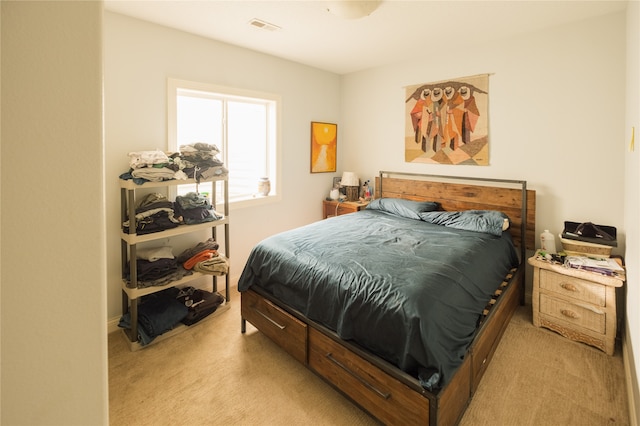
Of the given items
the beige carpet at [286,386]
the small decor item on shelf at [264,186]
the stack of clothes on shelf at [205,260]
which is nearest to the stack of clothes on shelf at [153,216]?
the stack of clothes on shelf at [205,260]

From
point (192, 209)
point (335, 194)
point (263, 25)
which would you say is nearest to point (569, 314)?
point (335, 194)

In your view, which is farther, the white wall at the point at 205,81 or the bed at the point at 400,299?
the white wall at the point at 205,81

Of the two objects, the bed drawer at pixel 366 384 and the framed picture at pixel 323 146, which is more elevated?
the framed picture at pixel 323 146

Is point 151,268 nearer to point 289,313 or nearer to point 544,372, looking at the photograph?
point 289,313

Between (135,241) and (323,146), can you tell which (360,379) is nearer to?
(135,241)

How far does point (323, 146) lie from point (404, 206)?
1457 millimetres

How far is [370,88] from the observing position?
410cm

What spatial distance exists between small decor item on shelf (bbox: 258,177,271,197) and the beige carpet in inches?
67.2

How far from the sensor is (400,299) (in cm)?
158

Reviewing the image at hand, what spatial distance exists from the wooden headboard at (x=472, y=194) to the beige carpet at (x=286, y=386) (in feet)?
3.28

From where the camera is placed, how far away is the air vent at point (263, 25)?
2.62 m

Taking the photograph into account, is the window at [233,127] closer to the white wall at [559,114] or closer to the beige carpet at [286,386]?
the beige carpet at [286,386]

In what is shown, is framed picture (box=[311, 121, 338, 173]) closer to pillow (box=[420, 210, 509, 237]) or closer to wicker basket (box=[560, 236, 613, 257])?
pillow (box=[420, 210, 509, 237])

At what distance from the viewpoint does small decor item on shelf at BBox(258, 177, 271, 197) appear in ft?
12.0
